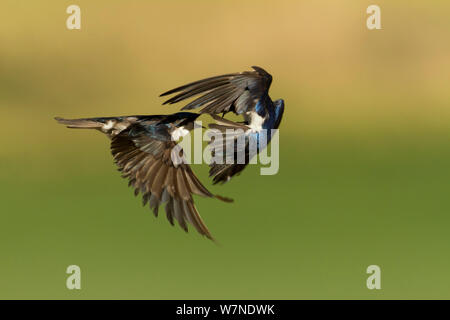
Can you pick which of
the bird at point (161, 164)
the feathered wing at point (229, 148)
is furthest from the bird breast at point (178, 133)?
the feathered wing at point (229, 148)

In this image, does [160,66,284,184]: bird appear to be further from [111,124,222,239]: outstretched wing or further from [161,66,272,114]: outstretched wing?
[111,124,222,239]: outstretched wing

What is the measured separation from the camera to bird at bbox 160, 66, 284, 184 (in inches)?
141

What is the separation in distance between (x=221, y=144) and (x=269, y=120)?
11.3 inches

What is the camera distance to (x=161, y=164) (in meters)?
3.63

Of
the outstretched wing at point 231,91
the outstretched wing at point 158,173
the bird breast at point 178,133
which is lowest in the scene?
the outstretched wing at point 158,173

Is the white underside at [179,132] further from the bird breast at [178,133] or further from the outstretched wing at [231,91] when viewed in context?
the outstretched wing at [231,91]

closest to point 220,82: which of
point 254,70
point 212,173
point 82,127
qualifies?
point 254,70

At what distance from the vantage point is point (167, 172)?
3.61 meters

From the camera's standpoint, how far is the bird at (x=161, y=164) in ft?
11.6

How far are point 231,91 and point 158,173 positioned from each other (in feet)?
1.68

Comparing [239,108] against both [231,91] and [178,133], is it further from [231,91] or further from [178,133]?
[178,133]

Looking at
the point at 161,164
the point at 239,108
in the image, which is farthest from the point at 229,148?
the point at 161,164

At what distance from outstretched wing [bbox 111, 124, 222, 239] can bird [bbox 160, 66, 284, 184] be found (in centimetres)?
22

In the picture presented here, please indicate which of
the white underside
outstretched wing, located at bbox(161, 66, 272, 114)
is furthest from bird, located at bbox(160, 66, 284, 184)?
the white underside
